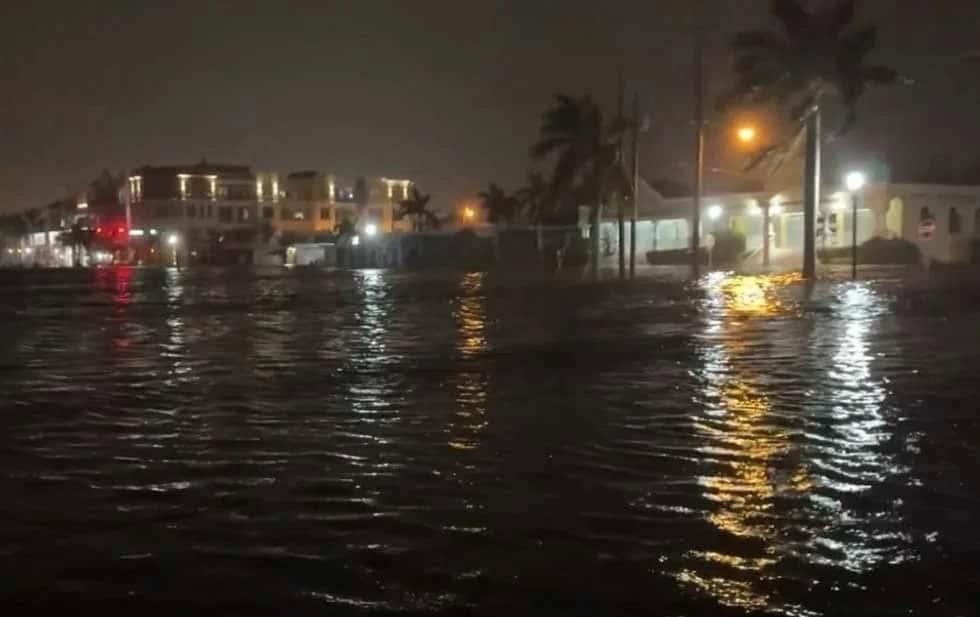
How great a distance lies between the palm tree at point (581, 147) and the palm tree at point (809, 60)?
1500cm

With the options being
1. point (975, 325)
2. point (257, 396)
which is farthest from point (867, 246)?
point (257, 396)

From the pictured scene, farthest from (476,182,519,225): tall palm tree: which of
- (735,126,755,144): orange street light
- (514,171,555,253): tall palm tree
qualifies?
(735,126,755,144): orange street light

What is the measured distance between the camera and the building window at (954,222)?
190 feet

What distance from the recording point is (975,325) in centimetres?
2055

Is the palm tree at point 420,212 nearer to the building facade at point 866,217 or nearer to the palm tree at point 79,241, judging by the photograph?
the palm tree at point 79,241

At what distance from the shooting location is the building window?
58.0 m

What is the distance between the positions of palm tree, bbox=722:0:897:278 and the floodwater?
26751mm

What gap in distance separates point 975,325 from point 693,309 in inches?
276

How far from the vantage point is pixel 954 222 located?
58.3 meters

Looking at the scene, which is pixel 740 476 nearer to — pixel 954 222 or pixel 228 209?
pixel 954 222

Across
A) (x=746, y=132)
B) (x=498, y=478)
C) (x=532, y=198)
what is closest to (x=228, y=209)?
(x=532, y=198)

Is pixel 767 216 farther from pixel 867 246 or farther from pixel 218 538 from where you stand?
pixel 218 538

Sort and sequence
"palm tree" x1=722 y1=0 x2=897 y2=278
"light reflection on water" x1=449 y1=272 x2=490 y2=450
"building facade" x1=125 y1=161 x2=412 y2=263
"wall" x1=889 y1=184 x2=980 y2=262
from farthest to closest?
"building facade" x1=125 y1=161 x2=412 y2=263
"wall" x1=889 y1=184 x2=980 y2=262
"palm tree" x1=722 y1=0 x2=897 y2=278
"light reflection on water" x1=449 y1=272 x2=490 y2=450

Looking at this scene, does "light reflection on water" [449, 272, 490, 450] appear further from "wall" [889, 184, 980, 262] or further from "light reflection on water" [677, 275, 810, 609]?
"wall" [889, 184, 980, 262]
